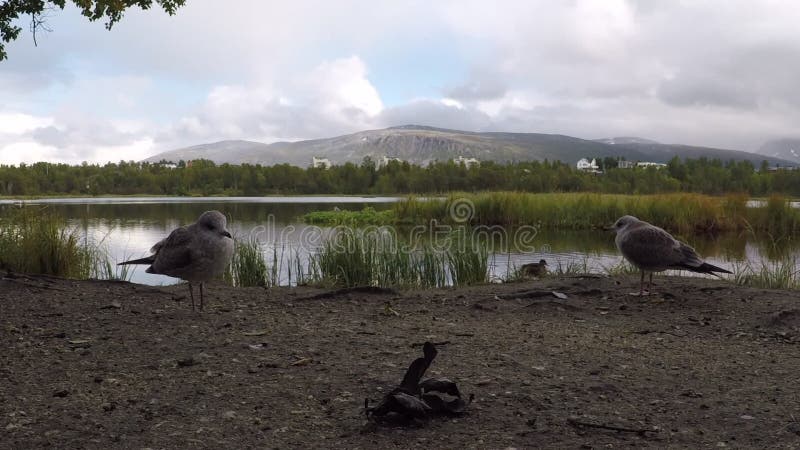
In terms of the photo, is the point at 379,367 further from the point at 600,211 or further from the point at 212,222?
the point at 600,211

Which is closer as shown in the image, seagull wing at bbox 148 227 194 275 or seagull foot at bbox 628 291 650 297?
seagull wing at bbox 148 227 194 275

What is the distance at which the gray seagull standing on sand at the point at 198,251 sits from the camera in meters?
5.48

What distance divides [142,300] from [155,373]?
2.36 meters

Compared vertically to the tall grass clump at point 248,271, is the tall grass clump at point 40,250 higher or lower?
higher

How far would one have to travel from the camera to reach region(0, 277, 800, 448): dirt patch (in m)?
2.98

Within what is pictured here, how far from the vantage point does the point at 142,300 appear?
19.6ft

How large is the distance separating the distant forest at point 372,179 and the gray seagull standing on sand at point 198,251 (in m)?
52.0

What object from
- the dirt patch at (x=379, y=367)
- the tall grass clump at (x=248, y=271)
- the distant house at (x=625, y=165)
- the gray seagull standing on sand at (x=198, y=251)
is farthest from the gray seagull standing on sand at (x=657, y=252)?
the distant house at (x=625, y=165)

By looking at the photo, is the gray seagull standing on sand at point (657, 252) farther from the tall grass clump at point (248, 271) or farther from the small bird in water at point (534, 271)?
the tall grass clump at point (248, 271)

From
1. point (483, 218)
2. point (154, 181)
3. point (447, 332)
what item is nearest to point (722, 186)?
point (483, 218)

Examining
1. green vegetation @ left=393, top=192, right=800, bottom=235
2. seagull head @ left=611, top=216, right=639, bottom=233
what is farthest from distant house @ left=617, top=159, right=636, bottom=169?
seagull head @ left=611, top=216, right=639, bottom=233

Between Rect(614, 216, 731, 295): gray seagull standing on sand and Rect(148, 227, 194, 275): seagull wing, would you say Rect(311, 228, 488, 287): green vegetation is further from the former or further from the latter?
Rect(148, 227, 194, 275): seagull wing

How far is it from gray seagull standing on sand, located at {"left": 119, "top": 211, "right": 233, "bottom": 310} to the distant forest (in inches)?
2047

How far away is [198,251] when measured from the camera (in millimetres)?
5461
